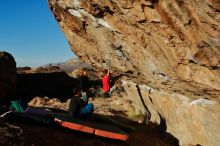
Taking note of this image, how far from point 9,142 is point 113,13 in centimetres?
349

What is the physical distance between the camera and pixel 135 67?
9.55 m

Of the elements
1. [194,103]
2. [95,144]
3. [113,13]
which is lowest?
[95,144]

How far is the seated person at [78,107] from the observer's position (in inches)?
363

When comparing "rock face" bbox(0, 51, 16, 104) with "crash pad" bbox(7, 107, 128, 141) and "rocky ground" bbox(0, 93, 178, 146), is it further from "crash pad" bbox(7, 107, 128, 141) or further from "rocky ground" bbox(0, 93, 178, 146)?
"crash pad" bbox(7, 107, 128, 141)

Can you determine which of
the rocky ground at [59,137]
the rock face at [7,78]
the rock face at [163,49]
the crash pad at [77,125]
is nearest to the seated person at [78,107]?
the crash pad at [77,125]

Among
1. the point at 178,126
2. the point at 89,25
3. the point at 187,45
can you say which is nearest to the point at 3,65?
the point at 89,25

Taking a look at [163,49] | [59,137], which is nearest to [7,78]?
[59,137]

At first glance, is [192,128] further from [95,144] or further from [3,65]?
[3,65]

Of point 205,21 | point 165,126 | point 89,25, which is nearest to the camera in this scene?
point 205,21

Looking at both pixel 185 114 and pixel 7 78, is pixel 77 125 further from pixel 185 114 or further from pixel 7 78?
pixel 7 78

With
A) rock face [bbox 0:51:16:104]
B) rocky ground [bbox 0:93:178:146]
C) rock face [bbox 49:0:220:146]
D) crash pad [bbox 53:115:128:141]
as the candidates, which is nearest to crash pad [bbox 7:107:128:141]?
crash pad [bbox 53:115:128:141]

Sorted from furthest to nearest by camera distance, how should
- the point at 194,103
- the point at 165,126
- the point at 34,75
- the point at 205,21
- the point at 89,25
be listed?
the point at 34,75 < the point at 165,126 < the point at 89,25 < the point at 194,103 < the point at 205,21

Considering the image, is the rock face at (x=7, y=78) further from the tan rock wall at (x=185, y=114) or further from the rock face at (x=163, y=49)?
the tan rock wall at (x=185, y=114)

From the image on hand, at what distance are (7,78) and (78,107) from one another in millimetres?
8930
